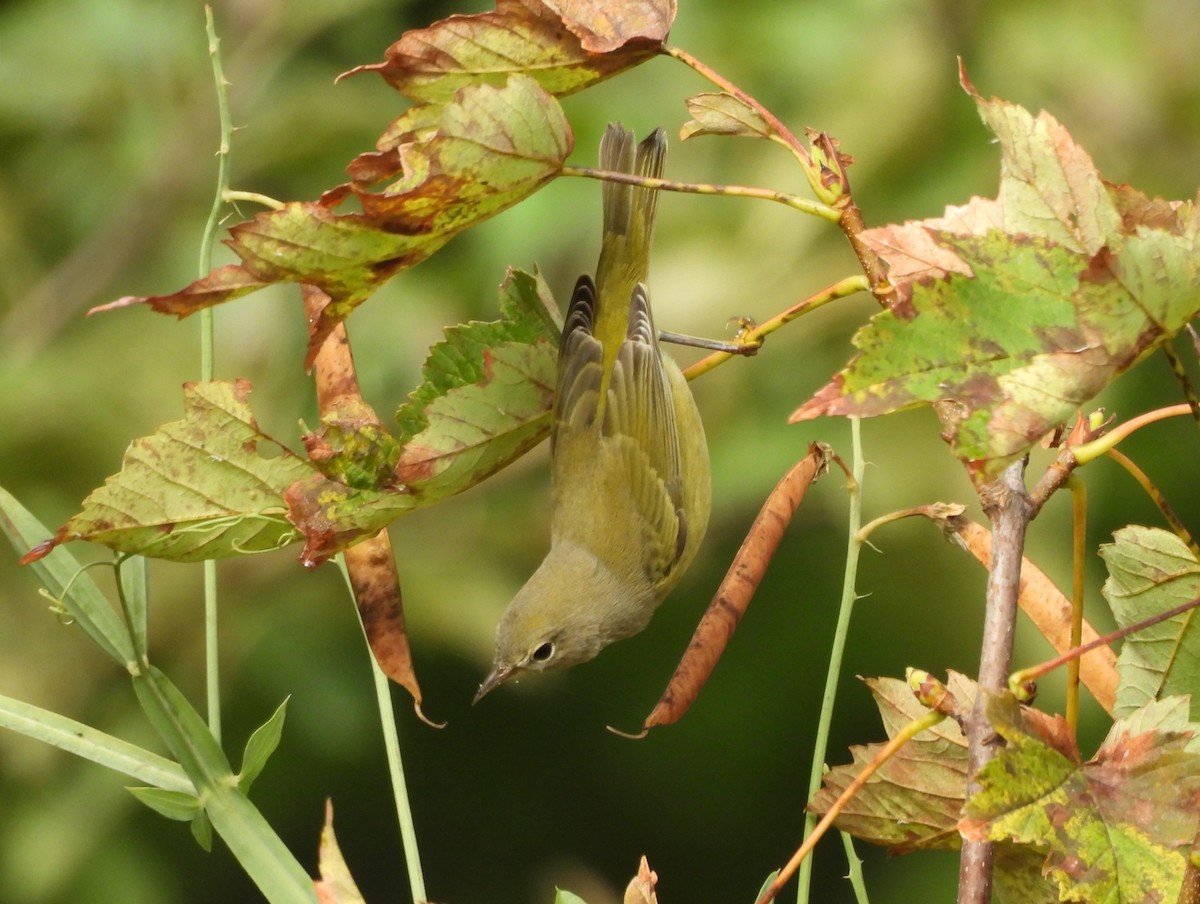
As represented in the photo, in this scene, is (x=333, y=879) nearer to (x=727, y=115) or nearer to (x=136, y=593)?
(x=136, y=593)

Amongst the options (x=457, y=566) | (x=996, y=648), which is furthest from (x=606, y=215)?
(x=996, y=648)

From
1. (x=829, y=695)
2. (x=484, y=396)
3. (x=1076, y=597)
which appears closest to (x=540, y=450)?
(x=484, y=396)

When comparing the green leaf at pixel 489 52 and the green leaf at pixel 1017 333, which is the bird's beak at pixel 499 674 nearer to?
the green leaf at pixel 489 52

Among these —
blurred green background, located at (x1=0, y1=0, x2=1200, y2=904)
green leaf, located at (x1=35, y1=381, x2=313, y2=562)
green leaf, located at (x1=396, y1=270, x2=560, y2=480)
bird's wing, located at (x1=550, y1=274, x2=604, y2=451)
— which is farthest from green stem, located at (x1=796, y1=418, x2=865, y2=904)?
blurred green background, located at (x1=0, y1=0, x2=1200, y2=904)

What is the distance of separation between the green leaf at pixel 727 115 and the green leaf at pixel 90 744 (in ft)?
1.67

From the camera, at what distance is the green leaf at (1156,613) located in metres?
0.83

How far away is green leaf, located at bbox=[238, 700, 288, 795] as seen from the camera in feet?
2.59

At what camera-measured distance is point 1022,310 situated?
2.18 ft

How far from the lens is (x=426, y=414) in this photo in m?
0.90

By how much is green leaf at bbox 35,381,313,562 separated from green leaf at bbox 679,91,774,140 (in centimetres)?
33

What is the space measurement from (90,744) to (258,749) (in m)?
0.09

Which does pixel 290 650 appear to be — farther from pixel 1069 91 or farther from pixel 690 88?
pixel 1069 91

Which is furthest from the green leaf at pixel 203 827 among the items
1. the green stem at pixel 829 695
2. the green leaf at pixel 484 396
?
the green stem at pixel 829 695

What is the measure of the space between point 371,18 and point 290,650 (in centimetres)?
133
